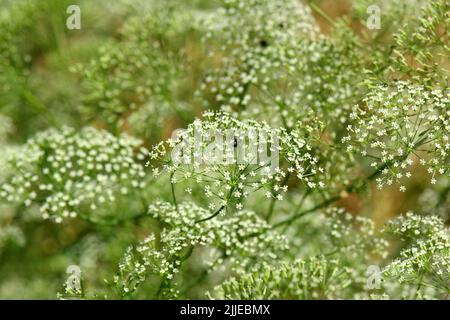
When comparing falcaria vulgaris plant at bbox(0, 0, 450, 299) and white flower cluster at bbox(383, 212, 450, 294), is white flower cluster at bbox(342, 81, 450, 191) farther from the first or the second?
white flower cluster at bbox(383, 212, 450, 294)

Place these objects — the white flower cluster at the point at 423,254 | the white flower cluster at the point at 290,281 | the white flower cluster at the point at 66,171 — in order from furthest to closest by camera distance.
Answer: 1. the white flower cluster at the point at 66,171
2. the white flower cluster at the point at 290,281
3. the white flower cluster at the point at 423,254

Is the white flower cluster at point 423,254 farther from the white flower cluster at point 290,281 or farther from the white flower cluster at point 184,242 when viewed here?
the white flower cluster at point 184,242

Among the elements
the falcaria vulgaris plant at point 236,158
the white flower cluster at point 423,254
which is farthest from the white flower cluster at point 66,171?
the white flower cluster at point 423,254

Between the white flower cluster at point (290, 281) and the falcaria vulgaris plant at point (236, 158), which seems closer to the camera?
the falcaria vulgaris plant at point (236, 158)

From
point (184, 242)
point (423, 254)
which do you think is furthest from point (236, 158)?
point (423, 254)

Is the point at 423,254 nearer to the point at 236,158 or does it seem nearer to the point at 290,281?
the point at 290,281
